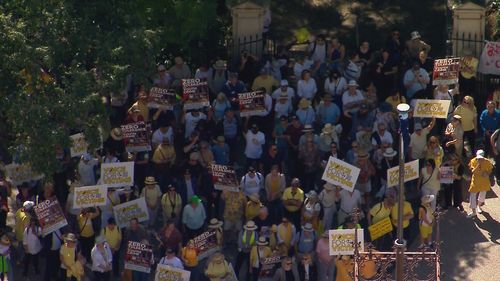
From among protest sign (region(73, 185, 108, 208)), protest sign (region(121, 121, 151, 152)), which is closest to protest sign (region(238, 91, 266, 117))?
protest sign (region(121, 121, 151, 152))

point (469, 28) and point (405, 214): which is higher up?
point (469, 28)

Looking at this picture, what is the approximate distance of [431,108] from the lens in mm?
28062

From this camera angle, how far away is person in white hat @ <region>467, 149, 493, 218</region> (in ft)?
88.8

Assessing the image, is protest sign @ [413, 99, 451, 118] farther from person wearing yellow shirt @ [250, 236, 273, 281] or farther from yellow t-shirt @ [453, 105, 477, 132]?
person wearing yellow shirt @ [250, 236, 273, 281]

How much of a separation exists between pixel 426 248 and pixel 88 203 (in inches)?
237

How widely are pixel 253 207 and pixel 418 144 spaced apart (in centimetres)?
353

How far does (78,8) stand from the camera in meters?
27.2

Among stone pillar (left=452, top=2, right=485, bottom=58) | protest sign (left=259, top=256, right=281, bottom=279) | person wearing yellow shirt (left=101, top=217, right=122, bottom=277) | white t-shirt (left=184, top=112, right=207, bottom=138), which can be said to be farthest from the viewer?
stone pillar (left=452, top=2, right=485, bottom=58)

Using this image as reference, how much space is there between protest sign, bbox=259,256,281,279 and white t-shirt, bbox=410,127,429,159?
158 inches

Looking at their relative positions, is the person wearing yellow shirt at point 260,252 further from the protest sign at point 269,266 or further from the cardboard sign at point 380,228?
the cardboard sign at point 380,228

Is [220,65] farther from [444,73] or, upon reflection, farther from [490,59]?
[490,59]

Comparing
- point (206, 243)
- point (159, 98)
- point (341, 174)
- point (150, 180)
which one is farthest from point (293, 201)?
point (159, 98)

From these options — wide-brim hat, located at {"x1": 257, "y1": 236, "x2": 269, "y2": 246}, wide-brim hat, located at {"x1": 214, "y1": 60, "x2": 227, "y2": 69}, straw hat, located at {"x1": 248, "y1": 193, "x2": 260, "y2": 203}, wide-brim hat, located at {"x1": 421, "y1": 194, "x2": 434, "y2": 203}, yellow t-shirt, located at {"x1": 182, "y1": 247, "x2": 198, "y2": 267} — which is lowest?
yellow t-shirt, located at {"x1": 182, "y1": 247, "x2": 198, "y2": 267}

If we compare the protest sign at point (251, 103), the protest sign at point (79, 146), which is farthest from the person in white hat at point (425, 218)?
the protest sign at point (79, 146)
